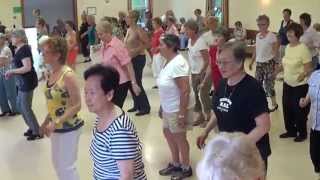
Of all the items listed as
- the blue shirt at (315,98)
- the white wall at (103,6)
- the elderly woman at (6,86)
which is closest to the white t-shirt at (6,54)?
the elderly woman at (6,86)

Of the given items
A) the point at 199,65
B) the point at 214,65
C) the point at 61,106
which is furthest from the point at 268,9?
the point at 61,106

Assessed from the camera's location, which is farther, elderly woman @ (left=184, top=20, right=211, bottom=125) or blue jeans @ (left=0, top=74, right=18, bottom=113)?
blue jeans @ (left=0, top=74, right=18, bottom=113)

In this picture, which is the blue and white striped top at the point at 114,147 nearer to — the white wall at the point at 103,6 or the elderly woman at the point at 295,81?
the elderly woman at the point at 295,81

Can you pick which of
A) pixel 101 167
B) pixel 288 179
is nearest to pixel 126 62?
pixel 288 179

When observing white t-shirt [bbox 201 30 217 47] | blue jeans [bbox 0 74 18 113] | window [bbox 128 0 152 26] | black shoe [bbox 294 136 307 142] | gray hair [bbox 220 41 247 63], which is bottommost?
black shoe [bbox 294 136 307 142]

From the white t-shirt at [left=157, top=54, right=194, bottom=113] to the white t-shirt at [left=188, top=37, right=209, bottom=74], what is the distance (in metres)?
1.90

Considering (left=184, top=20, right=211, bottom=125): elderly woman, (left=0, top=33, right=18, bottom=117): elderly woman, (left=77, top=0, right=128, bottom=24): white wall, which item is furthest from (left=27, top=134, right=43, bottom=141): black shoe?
(left=77, top=0, right=128, bottom=24): white wall

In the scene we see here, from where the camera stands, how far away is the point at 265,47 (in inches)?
267

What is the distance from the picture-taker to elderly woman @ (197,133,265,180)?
1515 millimetres

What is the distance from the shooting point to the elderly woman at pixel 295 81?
17.6 feet

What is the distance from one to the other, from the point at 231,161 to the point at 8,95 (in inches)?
256

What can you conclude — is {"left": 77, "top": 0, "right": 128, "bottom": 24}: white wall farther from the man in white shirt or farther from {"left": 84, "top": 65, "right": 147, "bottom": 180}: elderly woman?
{"left": 84, "top": 65, "right": 147, "bottom": 180}: elderly woman

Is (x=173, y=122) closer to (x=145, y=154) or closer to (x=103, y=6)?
(x=145, y=154)

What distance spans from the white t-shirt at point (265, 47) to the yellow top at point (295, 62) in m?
1.23
